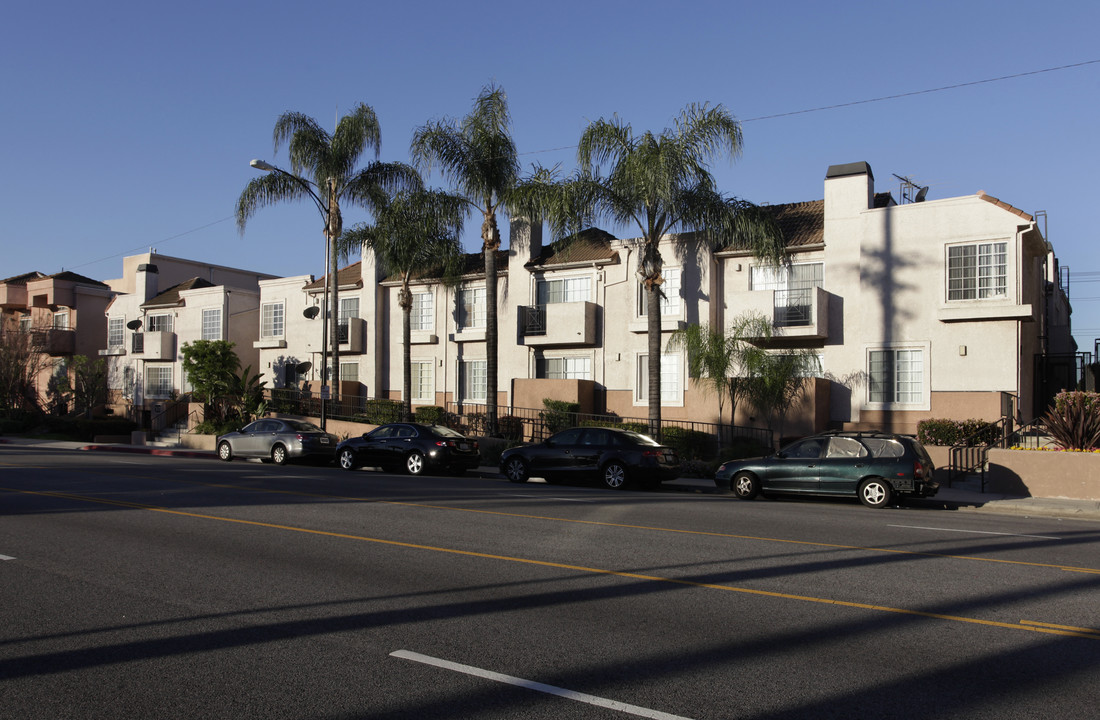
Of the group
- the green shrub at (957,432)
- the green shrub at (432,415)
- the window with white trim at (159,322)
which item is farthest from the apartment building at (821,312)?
the window with white trim at (159,322)

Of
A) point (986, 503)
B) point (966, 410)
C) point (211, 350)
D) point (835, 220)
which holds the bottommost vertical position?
point (986, 503)

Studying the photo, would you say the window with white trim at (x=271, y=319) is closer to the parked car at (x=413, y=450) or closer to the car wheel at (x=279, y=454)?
the car wheel at (x=279, y=454)

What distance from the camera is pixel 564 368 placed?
30.2 metres

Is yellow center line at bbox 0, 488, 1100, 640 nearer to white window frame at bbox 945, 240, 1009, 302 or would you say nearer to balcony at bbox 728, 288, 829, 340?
balcony at bbox 728, 288, 829, 340

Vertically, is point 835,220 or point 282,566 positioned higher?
point 835,220

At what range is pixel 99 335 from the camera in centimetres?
5072

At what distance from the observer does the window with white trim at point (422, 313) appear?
1335 inches

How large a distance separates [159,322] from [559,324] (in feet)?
85.5

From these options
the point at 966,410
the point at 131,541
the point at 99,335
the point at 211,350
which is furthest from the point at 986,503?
the point at 99,335

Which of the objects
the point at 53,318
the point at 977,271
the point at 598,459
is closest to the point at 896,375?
the point at 977,271

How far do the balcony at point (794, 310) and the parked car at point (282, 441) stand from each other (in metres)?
13.1

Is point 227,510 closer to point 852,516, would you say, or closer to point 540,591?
point 540,591

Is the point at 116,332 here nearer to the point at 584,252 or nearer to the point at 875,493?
the point at 584,252

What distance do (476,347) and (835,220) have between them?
1399 centimetres
